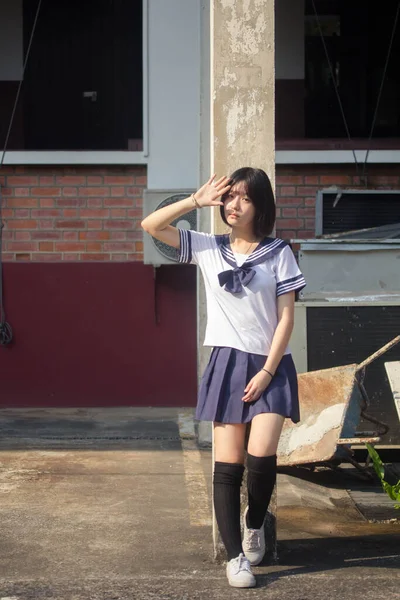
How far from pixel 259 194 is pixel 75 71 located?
596 centimetres

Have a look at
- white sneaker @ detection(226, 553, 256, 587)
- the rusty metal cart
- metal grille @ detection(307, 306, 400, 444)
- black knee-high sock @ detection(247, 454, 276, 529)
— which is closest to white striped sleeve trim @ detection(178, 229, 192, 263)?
black knee-high sock @ detection(247, 454, 276, 529)

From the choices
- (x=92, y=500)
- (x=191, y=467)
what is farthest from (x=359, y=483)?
(x=92, y=500)

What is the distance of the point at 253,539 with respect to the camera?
15.2 ft

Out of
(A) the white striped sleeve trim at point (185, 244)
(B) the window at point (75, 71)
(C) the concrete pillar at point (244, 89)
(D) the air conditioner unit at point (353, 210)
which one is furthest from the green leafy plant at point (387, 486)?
(B) the window at point (75, 71)

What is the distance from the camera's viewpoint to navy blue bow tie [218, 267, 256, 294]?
176 inches

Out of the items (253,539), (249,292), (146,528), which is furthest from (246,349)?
(146,528)

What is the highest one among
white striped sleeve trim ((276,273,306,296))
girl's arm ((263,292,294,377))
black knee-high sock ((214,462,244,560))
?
white striped sleeve trim ((276,273,306,296))

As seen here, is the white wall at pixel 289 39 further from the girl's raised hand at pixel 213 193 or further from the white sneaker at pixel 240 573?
the white sneaker at pixel 240 573

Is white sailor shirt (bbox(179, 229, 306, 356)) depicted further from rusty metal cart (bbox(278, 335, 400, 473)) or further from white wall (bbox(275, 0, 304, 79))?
white wall (bbox(275, 0, 304, 79))

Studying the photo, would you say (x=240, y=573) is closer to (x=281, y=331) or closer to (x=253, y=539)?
(x=253, y=539)

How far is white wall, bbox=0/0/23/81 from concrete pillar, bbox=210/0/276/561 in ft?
17.7

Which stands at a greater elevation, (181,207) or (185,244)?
(181,207)

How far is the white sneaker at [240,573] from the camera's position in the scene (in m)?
4.38

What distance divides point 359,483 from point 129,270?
3298mm
